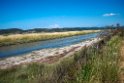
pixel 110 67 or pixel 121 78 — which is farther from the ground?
pixel 110 67

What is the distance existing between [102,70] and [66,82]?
109 cm

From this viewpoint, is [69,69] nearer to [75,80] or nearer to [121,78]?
[75,80]

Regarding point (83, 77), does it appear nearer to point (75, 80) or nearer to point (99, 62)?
point (75, 80)

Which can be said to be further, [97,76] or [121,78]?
[121,78]

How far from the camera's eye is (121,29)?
66.2 ft

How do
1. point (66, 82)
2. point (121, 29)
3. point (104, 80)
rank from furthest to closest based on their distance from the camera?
point (121, 29) → point (104, 80) → point (66, 82)

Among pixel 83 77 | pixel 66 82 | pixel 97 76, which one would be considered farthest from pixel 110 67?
pixel 66 82

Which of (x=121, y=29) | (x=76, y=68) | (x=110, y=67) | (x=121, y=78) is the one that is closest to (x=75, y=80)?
(x=76, y=68)

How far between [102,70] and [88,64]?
1.27 ft

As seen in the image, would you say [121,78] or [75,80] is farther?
[121,78]

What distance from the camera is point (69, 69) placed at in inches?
224

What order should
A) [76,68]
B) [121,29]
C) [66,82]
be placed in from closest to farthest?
1. [66,82]
2. [76,68]
3. [121,29]

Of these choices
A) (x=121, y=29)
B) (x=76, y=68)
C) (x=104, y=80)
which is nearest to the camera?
(x=104, y=80)

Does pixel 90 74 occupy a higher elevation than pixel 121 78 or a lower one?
higher
